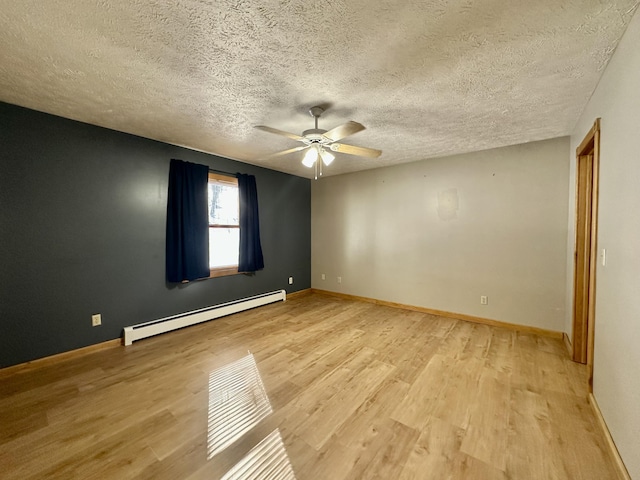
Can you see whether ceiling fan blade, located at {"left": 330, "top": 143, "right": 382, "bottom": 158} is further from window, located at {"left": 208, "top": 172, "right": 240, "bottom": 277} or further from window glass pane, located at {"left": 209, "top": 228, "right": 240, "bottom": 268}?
window glass pane, located at {"left": 209, "top": 228, "right": 240, "bottom": 268}

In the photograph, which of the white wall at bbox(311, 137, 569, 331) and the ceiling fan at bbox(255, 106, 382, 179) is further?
the white wall at bbox(311, 137, 569, 331)

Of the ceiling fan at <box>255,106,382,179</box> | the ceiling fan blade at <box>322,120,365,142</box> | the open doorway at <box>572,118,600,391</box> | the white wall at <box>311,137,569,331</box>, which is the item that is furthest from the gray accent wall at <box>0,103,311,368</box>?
the open doorway at <box>572,118,600,391</box>

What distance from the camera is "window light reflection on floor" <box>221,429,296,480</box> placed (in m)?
1.36

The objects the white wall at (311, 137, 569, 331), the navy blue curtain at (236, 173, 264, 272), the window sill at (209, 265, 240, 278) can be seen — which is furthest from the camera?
the navy blue curtain at (236, 173, 264, 272)

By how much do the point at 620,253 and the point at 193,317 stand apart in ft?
13.8

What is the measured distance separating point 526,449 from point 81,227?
425 centimetres

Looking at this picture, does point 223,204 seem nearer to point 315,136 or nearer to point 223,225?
point 223,225

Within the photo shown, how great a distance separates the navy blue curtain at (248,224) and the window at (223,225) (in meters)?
0.09

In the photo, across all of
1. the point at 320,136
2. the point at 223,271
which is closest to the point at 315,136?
the point at 320,136

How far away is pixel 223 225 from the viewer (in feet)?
13.4

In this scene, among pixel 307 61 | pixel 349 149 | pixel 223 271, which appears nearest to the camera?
pixel 307 61

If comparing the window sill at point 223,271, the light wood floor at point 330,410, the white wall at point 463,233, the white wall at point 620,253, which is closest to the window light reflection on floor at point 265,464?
the light wood floor at point 330,410

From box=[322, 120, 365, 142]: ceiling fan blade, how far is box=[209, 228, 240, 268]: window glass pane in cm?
256

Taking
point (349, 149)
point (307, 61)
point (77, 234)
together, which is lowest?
point (77, 234)
